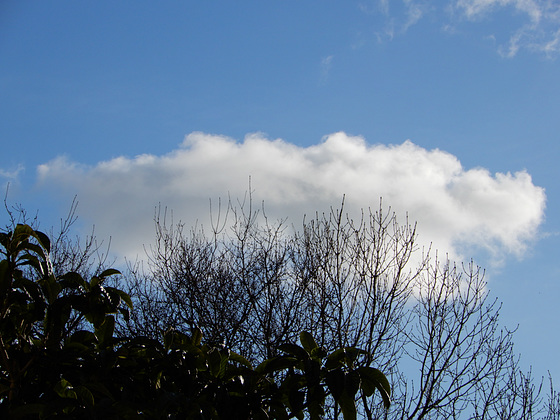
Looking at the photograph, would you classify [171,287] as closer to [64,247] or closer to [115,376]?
[64,247]

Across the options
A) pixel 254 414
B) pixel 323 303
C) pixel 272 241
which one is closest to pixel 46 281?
pixel 254 414

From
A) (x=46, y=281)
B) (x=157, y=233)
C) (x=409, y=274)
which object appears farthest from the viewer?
(x=157, y=233)

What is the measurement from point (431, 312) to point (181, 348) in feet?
21.9

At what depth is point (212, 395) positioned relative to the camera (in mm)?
2777

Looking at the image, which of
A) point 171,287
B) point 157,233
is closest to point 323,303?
point 171,287

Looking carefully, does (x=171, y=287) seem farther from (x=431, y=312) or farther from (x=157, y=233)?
(x=431, y=312)

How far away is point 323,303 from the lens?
29.0 ft

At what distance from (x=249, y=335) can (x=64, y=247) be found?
4.60 m

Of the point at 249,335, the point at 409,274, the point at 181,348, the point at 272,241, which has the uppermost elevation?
the point at 272,241

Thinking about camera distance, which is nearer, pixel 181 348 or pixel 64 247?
pixel 181 348

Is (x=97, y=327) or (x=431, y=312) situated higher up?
(x=431, y=312)

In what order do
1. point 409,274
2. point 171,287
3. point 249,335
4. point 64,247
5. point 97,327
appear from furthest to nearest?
point 64,247, point 171,287, point 249,335, point 409,274, point 97,327

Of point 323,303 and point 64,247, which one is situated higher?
point 64,247

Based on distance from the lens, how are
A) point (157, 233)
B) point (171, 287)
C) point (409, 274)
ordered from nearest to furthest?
point (409, 274)
point (171, 287)
point (157, 233)
